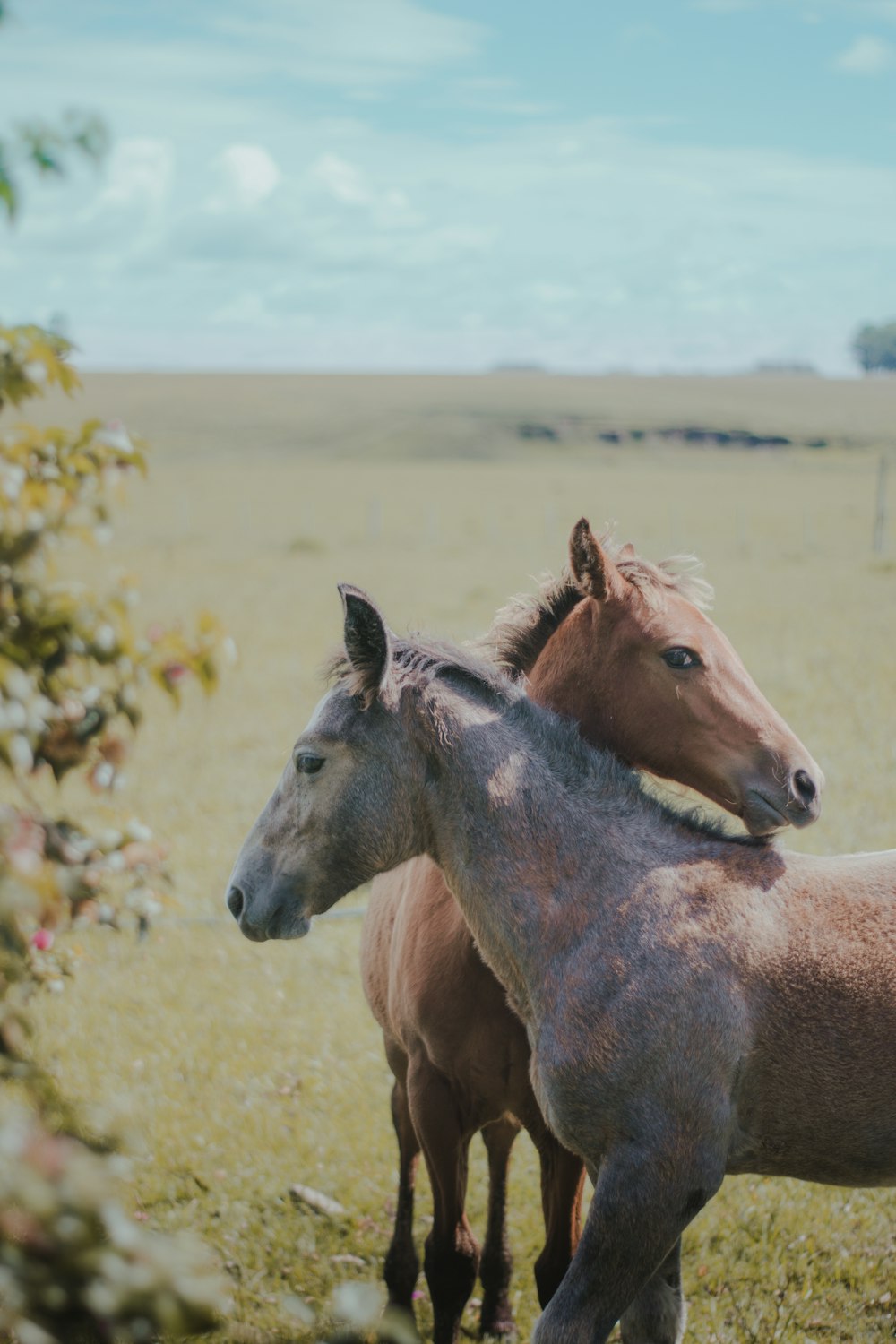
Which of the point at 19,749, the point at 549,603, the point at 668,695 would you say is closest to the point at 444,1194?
the point at 668,695

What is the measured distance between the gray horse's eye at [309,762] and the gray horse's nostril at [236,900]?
1.51 ft

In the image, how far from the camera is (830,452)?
231ft

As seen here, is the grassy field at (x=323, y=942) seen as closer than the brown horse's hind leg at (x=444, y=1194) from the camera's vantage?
No

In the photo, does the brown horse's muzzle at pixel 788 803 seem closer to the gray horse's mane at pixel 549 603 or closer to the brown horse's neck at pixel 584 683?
the brown horse's neck at pixel 584 683

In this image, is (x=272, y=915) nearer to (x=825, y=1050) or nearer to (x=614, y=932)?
(x=614, y=932)

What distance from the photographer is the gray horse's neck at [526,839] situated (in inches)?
135

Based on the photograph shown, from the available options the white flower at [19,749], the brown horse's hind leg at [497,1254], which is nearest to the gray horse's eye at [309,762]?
the white flower at [19,749]

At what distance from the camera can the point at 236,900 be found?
145 inches

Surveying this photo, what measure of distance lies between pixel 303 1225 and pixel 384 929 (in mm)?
1560

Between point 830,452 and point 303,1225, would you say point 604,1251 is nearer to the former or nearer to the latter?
point 303,1225

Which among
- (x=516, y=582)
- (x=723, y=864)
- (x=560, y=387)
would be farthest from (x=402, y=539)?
(x=560, y=387)

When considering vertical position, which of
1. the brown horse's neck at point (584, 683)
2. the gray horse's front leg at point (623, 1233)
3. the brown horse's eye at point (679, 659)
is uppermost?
the brown horse's eye at point (679, 659)

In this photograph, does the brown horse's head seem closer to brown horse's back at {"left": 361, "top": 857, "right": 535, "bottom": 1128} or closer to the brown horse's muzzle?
the brown horse's muzzle

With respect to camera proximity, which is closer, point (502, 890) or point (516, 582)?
point (502, 890)
